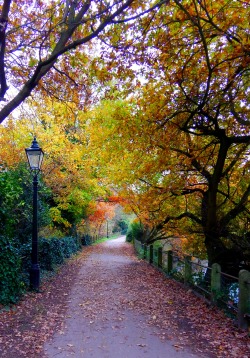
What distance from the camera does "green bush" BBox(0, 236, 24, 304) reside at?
8.45 metres

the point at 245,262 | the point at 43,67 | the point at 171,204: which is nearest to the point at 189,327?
the point at 245,262

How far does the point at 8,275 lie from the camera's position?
28.6 ft

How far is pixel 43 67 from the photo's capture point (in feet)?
22.2

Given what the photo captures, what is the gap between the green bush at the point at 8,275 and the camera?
8.45 meters

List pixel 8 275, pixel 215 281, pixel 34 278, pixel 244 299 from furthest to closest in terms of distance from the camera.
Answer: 1. pixel 34 278
2. pixel 215 281
3. pixel 8 275
4. pixel 244 299

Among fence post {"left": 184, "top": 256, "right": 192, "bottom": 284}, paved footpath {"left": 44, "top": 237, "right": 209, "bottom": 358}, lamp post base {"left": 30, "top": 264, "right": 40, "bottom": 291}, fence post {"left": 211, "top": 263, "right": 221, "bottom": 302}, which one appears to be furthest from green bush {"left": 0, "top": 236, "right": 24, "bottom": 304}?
fence post {"left": 184, "top": 256, "right": 192, "bottom": 284}

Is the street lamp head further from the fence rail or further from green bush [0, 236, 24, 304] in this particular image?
the fence rail

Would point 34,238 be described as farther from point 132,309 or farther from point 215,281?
point 215,281

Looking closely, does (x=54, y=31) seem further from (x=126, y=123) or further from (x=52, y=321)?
(x=52, y=321)

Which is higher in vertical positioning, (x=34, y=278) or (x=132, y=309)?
(x=34, y=278)

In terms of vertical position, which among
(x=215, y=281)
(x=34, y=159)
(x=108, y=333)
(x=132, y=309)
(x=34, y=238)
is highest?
(x=34, y=159)

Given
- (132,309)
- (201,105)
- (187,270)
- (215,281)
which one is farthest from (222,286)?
(201,105)

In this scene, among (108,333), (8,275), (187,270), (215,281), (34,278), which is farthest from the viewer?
(187,270)

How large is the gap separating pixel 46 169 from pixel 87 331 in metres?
13.5
